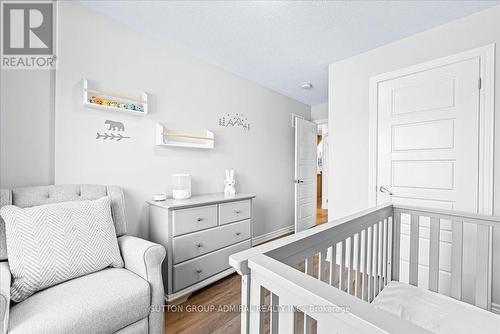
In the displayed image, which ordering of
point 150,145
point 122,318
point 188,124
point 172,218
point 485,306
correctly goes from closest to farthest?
1. point 122,318
2. point 485,306
3. point 172,218
4. point 150,145
5. point 188,124

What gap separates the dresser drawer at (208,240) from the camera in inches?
72.1

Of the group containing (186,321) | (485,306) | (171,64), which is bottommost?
(186,321)

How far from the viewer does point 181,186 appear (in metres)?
2.19

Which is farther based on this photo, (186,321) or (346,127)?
(346,127)

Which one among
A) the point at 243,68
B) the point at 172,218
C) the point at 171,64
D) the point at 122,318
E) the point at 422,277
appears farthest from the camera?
the point at 243,68

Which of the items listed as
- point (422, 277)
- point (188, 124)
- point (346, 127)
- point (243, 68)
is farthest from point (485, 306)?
point (243, 68)

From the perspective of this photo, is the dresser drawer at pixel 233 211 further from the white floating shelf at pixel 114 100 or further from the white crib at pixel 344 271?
the white floating shelf at pixel 114 100

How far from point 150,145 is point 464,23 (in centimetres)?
282

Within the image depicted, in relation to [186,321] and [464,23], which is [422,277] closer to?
[186,321]

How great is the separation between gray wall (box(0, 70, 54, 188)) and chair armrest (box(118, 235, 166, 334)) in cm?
85

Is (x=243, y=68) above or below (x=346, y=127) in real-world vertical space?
above

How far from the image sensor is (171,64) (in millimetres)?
2258

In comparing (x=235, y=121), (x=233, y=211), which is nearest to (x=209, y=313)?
(x=233, y=211)

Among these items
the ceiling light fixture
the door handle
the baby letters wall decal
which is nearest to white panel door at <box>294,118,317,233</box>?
the ceiling light fixture
